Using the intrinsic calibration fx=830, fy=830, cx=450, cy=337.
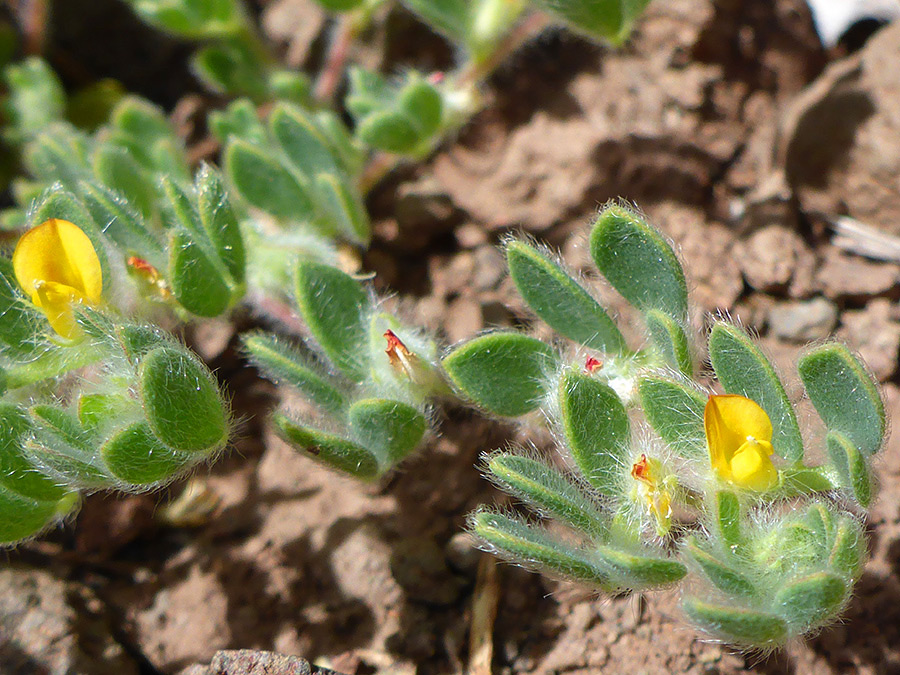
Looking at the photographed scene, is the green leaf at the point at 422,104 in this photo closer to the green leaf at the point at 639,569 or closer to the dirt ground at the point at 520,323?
the dirt ground at the point at 520,323

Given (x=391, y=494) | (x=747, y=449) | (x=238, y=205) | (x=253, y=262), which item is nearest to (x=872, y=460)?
(x=747, y=449)

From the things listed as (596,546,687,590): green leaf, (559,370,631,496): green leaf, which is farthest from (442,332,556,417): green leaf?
(596,546,687,590): green leaf

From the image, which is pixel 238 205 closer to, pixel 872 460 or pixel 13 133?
pixel 13 133

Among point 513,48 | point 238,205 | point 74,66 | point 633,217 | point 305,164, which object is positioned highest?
point 633,217

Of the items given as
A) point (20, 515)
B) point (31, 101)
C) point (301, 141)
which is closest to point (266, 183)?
point (301, 141)

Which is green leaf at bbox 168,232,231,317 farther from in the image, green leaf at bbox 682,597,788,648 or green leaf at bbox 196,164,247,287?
green leaf at bbox 682,597,788,648

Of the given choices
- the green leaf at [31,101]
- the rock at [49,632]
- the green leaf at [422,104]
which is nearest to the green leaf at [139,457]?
the rock at [49,632]
